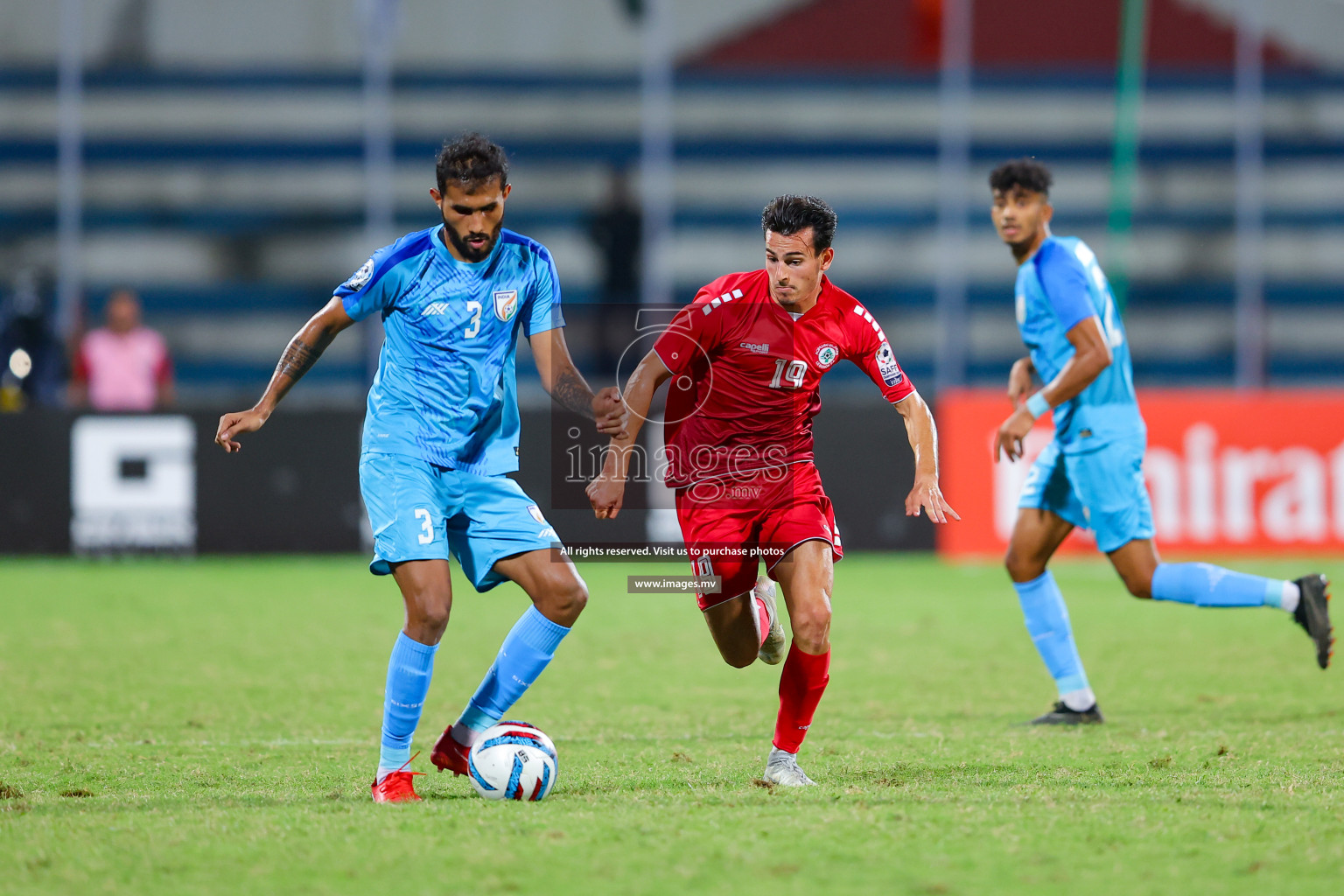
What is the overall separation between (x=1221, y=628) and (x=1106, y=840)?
6.26m

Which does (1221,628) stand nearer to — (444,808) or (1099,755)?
(1099,755)

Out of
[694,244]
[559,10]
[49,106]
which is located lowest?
[694,244]

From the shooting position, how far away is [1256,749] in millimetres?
5844

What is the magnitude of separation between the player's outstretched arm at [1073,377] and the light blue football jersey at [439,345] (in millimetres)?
2331

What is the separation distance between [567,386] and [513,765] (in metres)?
1.31

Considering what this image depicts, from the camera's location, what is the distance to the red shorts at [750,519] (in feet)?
18.3

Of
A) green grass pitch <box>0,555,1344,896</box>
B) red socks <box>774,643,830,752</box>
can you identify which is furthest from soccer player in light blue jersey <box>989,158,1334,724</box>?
red socks <box>774,643,830,752</box>

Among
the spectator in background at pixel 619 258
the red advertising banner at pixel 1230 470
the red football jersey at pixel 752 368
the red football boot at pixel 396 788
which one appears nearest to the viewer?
the red football boot at pixel 396 788

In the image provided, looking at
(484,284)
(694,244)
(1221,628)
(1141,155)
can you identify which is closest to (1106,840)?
(484,284)

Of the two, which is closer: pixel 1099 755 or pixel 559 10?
pixel 1099 755

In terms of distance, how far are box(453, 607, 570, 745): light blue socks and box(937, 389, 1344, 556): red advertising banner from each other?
8379 mm

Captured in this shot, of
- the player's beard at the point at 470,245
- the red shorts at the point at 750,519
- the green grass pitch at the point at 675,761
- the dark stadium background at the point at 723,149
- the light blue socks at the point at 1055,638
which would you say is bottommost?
the green grass pitch at the point at 675,761

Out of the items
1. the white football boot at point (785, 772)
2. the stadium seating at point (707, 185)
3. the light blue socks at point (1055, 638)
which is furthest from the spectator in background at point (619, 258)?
the white football boot at point (785, 772)

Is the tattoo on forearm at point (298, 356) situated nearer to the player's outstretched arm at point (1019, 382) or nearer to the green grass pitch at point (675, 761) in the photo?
the green grass pitch at point (675, 761)
